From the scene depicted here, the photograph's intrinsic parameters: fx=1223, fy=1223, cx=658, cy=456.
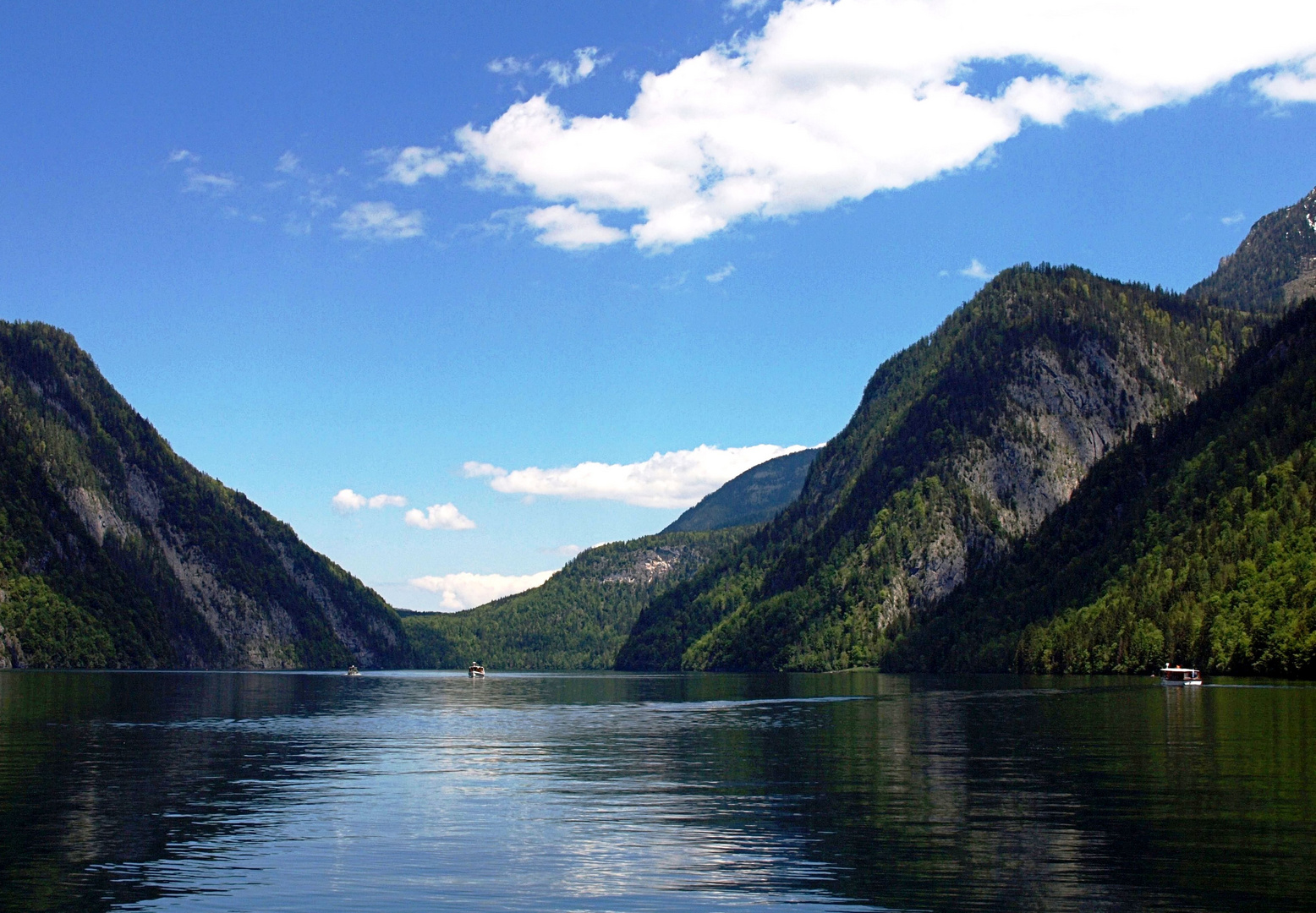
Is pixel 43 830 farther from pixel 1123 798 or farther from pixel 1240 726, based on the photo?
pixel 1240 726

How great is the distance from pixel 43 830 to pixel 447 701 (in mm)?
123135

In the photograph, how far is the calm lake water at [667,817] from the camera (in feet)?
108

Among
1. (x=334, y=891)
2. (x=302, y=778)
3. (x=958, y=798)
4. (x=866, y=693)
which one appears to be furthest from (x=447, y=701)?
(x=334, y=891)

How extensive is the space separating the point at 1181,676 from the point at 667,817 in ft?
494

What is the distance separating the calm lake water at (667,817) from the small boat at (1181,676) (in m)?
71.2

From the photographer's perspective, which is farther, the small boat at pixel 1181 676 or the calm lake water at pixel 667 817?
the small boat at pixel 1181 676

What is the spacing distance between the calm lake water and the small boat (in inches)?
2804

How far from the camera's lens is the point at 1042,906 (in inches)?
1193

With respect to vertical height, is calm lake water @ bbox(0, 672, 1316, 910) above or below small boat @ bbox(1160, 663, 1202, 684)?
above

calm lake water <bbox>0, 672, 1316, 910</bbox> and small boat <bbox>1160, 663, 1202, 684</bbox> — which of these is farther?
small boat <bbox>1160, 663, 1202, 684</bbox>

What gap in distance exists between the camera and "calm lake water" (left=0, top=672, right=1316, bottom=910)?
32.8m

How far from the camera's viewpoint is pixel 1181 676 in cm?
17650

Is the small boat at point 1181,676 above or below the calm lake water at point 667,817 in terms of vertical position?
below

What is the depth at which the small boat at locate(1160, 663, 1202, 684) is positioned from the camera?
168m
